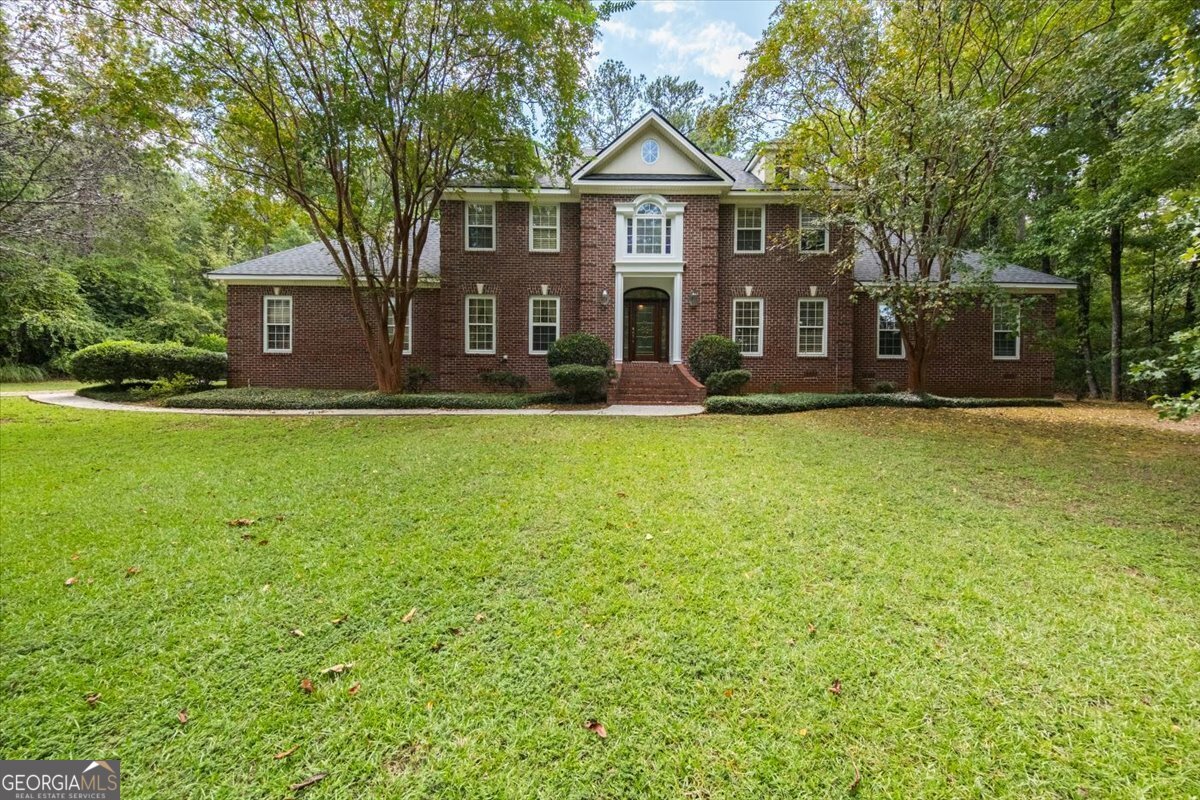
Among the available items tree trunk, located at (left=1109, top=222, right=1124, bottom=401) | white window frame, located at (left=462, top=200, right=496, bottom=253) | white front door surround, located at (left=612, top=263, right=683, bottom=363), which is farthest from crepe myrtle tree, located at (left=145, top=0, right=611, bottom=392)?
tree trunk, located at (left=1109, top=222, right=1124, bottom=401)

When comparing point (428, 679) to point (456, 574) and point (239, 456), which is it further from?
point (239, 456)

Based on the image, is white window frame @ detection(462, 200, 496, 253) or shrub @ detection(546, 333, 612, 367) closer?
shrub @ detection(546, 333, 612, 367)

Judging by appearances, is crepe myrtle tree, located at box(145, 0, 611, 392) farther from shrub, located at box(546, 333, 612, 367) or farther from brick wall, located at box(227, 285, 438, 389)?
shrub, located at box(546, 333, 612, 367)

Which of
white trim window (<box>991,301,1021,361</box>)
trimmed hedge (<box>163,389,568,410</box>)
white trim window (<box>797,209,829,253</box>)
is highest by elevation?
white trim window (<box>797,209,829,253</box>)

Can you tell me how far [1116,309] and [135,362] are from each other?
3049 centimetres

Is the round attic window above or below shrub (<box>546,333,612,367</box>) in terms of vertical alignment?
above

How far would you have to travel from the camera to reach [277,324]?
1530cm

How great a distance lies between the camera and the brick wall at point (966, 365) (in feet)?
50.5

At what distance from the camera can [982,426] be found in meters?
9.37

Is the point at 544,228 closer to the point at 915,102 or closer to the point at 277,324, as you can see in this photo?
the point at 277,324

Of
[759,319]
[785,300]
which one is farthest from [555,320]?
[785,300]

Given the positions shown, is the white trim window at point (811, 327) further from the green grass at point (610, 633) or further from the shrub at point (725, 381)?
the green grass at point (610, 633)

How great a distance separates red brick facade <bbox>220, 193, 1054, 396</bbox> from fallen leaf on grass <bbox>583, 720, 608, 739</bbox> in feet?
43.6

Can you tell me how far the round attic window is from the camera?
14.5 metres
